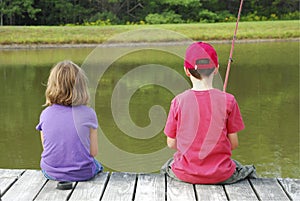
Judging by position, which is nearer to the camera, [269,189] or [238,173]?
[269,189]

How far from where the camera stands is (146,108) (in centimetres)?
695

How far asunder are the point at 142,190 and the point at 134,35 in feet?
49.6

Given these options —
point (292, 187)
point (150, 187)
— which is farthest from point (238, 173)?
point (150, 187)

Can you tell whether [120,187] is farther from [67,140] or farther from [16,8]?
[16,8]

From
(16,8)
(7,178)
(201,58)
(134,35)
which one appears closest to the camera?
(201,58)

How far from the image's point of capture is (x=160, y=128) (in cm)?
599

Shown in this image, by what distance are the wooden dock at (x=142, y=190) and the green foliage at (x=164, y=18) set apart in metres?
18.5

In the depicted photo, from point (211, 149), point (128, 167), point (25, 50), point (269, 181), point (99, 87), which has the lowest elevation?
point (25, 50)

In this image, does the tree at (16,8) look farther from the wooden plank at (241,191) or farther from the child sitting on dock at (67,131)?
the wooden plank at (241,191)

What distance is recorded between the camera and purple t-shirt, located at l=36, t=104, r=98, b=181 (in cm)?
267

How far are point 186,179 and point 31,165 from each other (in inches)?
92.4

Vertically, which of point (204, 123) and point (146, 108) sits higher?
point (204, 123)

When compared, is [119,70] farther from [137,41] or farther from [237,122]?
[237,122]

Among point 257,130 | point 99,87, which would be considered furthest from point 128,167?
point 99,87
